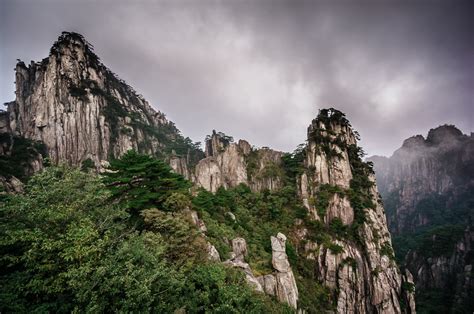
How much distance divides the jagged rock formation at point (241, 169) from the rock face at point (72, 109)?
25050 mm

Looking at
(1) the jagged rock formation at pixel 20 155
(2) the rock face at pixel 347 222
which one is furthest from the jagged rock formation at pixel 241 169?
(1) the jagged rock formation at pixel 20 155

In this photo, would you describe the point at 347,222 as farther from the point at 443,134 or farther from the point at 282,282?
the point at 443,134

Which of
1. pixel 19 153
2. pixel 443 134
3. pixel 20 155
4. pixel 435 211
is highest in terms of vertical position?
pixel 443 134

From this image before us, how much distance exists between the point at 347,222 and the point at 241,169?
2156 centimetres

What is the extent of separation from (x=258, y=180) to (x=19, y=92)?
62.0m

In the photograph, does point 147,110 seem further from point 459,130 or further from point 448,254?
point 459,130

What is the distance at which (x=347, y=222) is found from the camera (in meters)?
33.1

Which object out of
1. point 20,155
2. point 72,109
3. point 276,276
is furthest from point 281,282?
point 72,109

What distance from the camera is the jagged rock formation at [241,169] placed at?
140ft

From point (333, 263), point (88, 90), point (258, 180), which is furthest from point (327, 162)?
point (88, 90)

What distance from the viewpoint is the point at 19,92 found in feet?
166

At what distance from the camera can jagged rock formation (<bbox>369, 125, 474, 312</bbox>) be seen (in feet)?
185

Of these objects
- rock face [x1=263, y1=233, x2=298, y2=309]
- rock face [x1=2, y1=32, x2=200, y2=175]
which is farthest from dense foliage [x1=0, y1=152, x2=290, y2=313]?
rock face [x1=2, y1=32, x2=200, y2=175]

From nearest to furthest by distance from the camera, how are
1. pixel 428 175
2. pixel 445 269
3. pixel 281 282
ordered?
pixel 281 282
pixel 445 269
pixel 428 175
